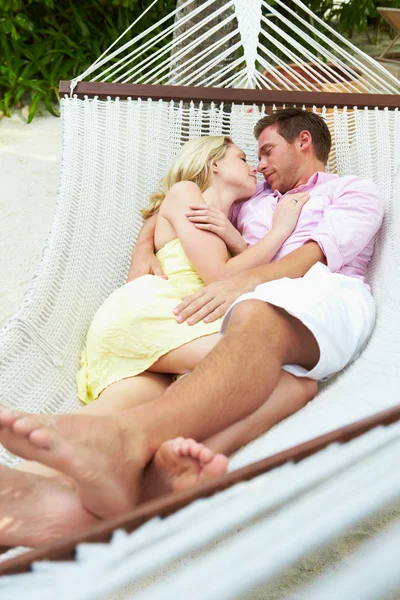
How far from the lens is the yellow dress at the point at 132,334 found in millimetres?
1534

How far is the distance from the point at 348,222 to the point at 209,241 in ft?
1.14

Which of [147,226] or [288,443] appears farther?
[147,226]

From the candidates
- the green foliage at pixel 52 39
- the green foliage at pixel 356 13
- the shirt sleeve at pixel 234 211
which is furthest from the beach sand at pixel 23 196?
the green foliage at pixel 356 13

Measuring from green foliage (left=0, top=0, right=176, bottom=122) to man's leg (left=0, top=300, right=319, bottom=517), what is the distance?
3193 mm

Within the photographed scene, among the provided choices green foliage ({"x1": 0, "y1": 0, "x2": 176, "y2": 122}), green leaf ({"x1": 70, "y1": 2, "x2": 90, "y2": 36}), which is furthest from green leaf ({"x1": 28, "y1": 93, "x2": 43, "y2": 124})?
green leaf ({"x1": 70, "y1": 2, "x2": 90, "y2": 36})

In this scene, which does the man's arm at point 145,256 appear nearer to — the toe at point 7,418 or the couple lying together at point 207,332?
the couple lying together at point 207,332

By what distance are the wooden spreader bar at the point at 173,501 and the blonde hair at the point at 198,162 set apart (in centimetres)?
126

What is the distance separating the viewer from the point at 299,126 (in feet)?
6.74

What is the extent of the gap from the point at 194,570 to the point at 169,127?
1856 millimetres

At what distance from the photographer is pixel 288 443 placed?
1.14 meters

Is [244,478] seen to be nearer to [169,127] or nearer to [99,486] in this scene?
[99,486]

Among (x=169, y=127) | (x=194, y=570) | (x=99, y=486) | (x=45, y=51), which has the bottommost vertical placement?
(x=99, y=486)

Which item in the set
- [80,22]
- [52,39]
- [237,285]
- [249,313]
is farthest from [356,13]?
[249,313]

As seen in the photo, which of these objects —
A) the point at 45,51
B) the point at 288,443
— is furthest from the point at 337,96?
the point at 45,51
